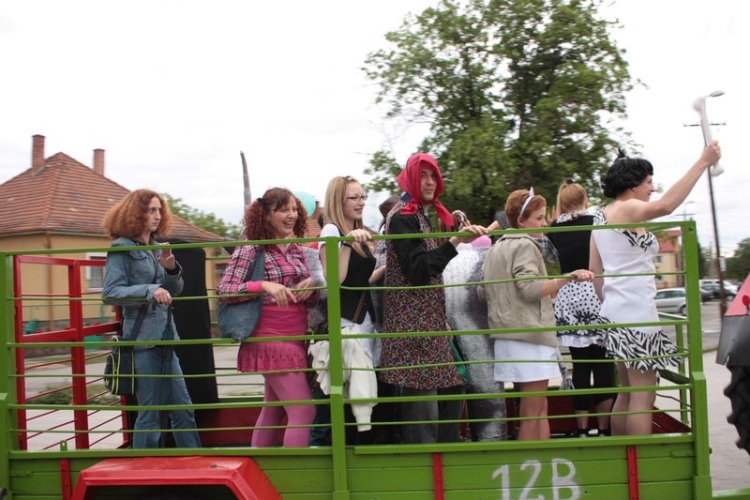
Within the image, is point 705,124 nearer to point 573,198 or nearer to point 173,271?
point 573,198

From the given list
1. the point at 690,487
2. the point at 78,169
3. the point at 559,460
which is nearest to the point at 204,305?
the point at 559,460

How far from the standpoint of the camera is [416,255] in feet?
10.7

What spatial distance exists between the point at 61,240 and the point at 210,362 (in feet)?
69.2

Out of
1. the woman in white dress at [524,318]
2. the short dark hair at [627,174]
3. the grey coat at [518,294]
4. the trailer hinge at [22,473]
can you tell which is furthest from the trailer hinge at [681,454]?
the trailer hinge at [22,473]

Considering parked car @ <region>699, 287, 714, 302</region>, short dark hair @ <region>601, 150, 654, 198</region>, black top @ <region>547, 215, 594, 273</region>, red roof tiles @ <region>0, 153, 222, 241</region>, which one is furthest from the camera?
parked car @ <region>699, 287, 714, 302</region>

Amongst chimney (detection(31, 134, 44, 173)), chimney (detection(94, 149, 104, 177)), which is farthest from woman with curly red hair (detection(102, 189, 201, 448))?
chimney (detection(94, 149, 104, 177))

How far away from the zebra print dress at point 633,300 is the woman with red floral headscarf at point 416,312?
0.80 metres

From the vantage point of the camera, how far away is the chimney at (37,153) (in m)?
27.2

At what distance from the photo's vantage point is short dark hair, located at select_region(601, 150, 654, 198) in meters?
3.52

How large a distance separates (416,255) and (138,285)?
150cm

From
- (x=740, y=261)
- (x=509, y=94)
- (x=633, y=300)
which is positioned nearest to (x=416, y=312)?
(x=633, y=300)

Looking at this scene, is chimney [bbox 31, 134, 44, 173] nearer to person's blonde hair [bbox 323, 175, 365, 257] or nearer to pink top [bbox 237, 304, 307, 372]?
person's blonde hair [bbox 323, 175, 365, 257]

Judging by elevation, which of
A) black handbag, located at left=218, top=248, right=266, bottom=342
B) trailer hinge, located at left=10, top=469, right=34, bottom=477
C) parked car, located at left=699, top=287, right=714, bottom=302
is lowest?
parked car, located at left=699, top=287, right=714, bottom=302

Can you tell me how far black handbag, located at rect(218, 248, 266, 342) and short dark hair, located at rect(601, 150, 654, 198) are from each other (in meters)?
2.04
